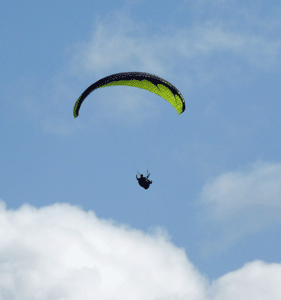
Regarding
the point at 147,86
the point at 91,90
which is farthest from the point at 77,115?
the point at 147,86

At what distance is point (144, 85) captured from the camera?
134ft

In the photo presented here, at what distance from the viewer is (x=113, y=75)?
38656 mm

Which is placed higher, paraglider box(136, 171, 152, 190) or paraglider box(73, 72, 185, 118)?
paraglider box(73, 72, 185, 118)

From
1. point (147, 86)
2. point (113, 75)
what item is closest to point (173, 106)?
point (147, 86)

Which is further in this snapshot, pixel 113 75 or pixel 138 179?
pixel 138 179

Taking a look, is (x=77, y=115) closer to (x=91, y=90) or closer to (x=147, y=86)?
(x=91, y=90)

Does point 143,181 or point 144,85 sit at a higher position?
point 144,85

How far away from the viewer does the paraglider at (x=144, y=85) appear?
3872 cm

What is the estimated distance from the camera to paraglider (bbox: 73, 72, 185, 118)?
3872 cm

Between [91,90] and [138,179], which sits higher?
[91,90]

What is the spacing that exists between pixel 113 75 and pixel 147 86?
3735 mm

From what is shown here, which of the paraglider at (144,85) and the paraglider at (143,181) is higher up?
the paraglider at (144,85)

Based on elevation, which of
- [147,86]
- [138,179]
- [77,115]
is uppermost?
[147,86]

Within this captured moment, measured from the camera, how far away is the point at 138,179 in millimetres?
42156
